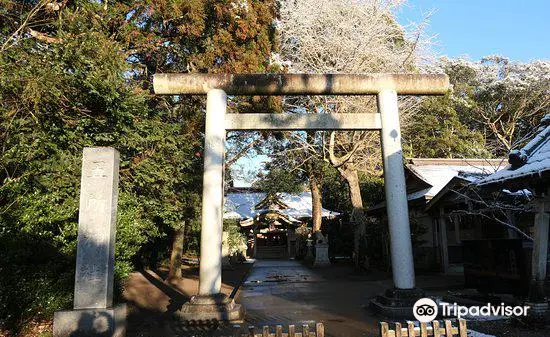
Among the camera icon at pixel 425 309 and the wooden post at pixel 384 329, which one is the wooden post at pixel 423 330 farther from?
the camera icon at pixel 425 309

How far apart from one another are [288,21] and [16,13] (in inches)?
431

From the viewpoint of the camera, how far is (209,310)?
7234 millimetres

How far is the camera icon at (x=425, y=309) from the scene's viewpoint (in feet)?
23.7

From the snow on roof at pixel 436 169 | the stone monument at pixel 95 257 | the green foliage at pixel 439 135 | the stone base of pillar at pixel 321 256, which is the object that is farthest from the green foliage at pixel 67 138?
the green foliage at pixel 439 135

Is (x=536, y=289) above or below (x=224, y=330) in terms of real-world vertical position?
above

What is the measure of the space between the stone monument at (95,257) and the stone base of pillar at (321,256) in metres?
16.3

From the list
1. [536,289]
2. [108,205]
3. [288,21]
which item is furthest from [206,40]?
[536,289]

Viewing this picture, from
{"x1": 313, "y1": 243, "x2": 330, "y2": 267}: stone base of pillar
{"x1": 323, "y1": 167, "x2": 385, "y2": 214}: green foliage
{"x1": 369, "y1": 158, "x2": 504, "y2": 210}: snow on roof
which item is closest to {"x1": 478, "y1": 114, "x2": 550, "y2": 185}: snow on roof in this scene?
{"x1": 369, "y1": 158, "x2": 504, "y2": 210}: snow on roof

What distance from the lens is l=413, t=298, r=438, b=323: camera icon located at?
7.22 metres

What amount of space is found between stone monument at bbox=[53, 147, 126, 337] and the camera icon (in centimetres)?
534

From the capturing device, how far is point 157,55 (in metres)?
12.7

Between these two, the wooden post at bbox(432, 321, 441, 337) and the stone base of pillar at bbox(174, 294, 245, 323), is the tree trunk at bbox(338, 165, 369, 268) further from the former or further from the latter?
the wooden post at bbox(432, 321, 441, 337)

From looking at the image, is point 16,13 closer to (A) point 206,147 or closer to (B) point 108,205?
(A) point 206,147

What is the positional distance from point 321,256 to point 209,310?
48.9ft
